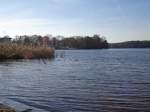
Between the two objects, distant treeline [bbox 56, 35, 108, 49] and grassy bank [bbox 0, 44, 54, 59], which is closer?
grassy bank [bbox 0, 44, 54, 59]

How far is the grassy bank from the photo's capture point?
41.0 m

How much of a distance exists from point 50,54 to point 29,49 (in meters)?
3.46

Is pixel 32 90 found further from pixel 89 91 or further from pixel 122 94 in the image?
pixel 122 94

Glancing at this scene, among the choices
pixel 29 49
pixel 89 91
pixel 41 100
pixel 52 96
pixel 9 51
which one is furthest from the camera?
pixel 29 49

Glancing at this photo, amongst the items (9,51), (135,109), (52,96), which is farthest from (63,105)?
(9,51)

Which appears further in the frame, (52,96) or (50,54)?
(50,54)

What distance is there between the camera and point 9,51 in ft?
137

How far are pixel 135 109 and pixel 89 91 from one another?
168 inches

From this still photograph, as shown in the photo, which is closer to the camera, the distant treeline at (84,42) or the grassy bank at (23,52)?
the grassy bank at (23,52)

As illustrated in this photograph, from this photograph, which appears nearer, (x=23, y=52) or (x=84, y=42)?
(x=23, y=52)

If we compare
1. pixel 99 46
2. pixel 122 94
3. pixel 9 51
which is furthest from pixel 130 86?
pixel 99 46

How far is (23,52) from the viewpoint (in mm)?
44250

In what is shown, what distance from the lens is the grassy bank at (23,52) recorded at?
41.0m

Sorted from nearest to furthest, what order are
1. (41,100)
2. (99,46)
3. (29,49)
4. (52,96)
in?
1. (41,100)
2. (52,96)
3. (29,49)
4. (99,46)
